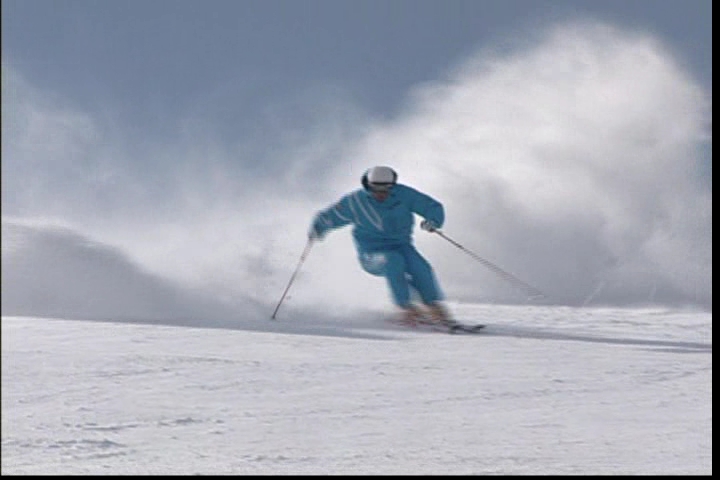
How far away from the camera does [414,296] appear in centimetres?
732

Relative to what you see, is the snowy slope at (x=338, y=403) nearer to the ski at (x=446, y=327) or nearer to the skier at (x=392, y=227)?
the ski at (x=446, y=327)

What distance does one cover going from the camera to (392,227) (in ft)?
24.5

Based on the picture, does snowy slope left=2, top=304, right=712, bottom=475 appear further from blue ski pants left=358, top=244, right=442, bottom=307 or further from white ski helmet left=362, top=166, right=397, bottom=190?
white ski helmet left=362, top=166, right=397, bottom=190

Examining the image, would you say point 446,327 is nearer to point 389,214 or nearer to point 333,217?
point 389,214

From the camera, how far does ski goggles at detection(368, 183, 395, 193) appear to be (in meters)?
7.34

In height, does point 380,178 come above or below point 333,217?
above

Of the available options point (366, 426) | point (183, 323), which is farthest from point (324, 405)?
point (183, 323)

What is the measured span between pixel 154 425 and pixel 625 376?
203 cm

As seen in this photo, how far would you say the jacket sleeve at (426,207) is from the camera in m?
7.44

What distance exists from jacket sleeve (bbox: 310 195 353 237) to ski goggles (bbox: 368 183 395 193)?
30cm

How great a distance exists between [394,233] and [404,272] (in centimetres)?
28

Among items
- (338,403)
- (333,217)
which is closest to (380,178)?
(333,217)

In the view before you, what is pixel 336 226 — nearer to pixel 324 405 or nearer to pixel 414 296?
pixel 414 296

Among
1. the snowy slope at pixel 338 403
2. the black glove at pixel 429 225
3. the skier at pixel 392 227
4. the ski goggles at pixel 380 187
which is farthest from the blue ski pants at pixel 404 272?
the snowy slope at pixel 338 403
